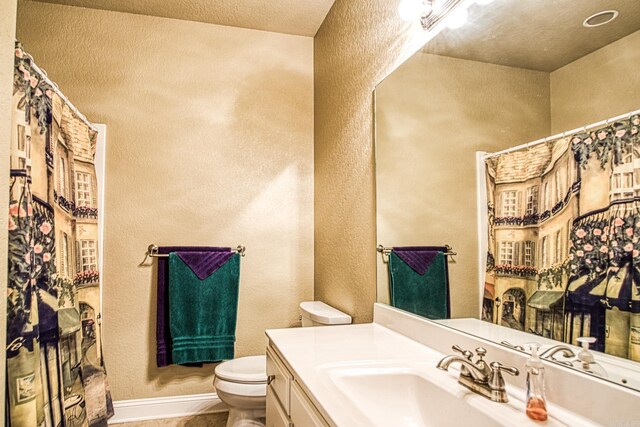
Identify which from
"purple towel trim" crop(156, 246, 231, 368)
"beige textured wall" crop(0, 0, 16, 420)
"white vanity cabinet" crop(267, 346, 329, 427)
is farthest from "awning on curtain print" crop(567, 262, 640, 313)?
"purple towel trim" crop(156, 246, 231, 368)

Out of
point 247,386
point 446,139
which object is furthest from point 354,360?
point 247,386

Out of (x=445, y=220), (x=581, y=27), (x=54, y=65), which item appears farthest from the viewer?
(x=54, y=65)

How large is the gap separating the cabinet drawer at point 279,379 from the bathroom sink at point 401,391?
189 mm

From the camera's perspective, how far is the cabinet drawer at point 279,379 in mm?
1316

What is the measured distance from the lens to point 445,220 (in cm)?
145

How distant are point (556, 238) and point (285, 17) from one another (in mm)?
2343

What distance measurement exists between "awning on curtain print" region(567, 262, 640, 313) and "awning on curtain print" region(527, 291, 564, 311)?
41 mm

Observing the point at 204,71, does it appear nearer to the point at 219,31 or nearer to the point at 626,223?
the point at 219,31

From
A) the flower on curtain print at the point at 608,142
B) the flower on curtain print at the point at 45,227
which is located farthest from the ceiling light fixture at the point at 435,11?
the flower on curtain print at the point at 45,227

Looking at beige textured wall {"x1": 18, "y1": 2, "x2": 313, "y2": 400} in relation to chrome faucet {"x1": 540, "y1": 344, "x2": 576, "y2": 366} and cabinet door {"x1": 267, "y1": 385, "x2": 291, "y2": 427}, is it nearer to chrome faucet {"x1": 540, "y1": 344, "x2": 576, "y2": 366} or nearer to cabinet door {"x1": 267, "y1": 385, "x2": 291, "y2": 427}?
cabinet door {"x1": 267, "y1": 385, "x2": 291, "y2": 427}

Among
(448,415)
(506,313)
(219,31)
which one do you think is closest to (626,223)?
(506,313)

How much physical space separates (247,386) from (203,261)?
2.91 feet

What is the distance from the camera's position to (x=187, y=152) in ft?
8.85

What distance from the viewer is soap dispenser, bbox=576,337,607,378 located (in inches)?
33.8
